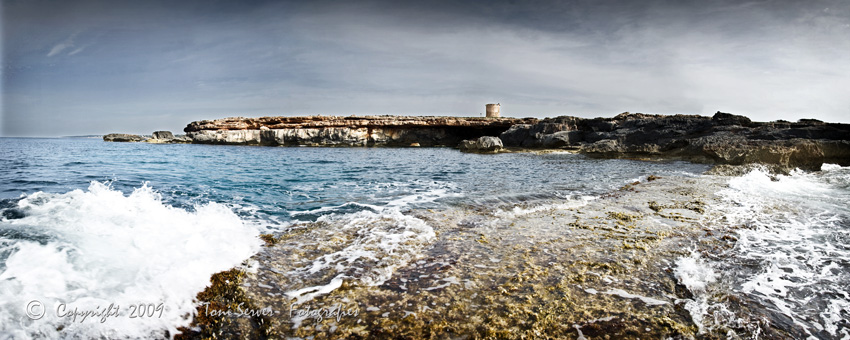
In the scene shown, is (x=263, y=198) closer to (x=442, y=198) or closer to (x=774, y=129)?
(x=442, y=198)

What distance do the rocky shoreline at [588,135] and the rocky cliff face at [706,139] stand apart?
0.03 m

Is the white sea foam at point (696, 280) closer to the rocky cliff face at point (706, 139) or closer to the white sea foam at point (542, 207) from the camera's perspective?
the white sea foam at point (542, 207)

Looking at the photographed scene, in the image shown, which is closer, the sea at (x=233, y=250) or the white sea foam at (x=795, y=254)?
the sea at (x=233, y=250)

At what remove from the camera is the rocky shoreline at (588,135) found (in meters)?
14.5

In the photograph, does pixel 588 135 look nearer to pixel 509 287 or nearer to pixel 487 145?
pixel 487 145

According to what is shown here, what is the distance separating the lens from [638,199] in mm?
7031

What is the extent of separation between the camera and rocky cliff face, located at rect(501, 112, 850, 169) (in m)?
13.7

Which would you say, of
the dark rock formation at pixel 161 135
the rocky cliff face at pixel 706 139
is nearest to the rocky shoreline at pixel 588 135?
the rocky cliff face at pixel 706 139

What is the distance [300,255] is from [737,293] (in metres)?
4.01

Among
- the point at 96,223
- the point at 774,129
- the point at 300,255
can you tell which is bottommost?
the point at 300,255

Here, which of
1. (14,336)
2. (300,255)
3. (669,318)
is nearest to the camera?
(14,336)

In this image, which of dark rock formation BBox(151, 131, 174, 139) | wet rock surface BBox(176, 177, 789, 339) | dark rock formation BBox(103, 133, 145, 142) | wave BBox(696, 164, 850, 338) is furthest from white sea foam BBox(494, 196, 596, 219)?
dark rock formation BBox(103, 133, 145, 142)

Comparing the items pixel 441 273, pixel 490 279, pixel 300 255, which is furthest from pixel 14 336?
pixel 490 279

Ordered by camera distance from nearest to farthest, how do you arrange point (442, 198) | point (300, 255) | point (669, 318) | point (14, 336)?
point (14, 336) < point (669, 318) < point (300, 255) < point (442, 198)
